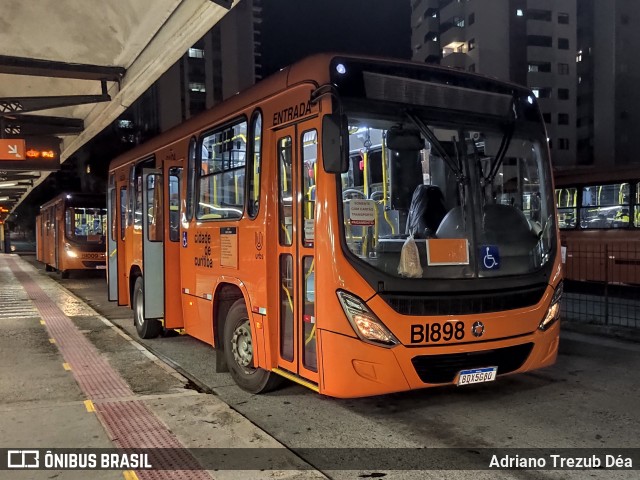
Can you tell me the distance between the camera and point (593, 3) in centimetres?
6656

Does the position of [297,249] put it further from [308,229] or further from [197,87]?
[197,87]

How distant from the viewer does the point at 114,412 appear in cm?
520

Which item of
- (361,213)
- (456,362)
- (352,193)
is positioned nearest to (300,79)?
(352,193)

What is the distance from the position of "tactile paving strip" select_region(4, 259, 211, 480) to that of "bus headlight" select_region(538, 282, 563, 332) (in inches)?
127

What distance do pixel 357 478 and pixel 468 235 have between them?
223 centimetres

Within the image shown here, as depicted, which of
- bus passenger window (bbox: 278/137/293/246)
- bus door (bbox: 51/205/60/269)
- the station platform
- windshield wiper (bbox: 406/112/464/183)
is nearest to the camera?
the station platform

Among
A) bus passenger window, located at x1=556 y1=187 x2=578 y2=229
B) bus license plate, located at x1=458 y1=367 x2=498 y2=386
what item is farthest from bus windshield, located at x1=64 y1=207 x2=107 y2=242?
bus license plate, located at x1=458 y1=367 x2=498 y2=386

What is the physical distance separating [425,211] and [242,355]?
245 cm

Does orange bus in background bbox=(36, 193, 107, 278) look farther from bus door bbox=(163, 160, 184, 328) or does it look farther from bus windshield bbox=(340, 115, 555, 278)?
bus windshield bbox=(340, 115, 555, 278)

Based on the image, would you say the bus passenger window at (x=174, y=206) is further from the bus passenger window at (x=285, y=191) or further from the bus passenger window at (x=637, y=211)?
the bus passenger window at (x=637, y=211)

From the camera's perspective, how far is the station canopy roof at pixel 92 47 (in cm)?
Answer: 684

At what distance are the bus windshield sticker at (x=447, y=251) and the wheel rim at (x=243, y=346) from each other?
2.10 metres

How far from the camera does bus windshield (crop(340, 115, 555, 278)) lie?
468 cm

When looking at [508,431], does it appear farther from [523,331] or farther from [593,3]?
[593,3]
